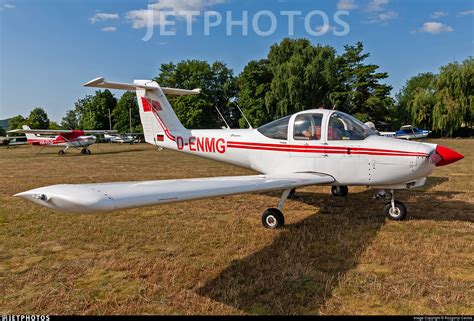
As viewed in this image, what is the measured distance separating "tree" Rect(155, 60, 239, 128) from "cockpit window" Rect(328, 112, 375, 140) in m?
50.3

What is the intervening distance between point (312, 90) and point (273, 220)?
146 feet

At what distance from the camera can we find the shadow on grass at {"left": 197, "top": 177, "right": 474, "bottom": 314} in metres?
3.41

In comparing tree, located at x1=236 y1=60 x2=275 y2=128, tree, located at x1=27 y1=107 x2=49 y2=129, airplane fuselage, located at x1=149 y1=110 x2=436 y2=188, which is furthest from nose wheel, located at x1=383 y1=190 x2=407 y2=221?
tree, located at x1=27 y1=107 x2=49 y2=129

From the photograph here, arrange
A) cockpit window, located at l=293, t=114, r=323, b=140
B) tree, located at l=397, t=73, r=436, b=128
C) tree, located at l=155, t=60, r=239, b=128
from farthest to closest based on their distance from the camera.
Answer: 1. tree, located at l=155, t=60, r=239, b=128
2. tree, located at l=397, t=73, r=436, b=128
3. cockpit window, located at l=293, t=114, r=323, b=140

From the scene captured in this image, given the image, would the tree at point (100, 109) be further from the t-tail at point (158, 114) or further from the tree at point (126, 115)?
the t-tail at point (158, 114)

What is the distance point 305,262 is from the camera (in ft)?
14.2

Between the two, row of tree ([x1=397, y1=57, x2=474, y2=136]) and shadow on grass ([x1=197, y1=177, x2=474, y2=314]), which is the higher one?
row of tree ([x1=397, y1=57, x2=474, y2=136])

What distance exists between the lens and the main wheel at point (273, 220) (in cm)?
583

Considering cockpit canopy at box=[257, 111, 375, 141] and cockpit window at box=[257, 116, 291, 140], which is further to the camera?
cockpit window at box=[257, 116, 291, 140]

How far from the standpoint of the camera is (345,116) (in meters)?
6.32

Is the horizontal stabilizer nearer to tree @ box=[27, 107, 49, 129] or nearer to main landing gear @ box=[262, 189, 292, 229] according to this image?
main landing gear @ box=[262, 189, 292, 229]

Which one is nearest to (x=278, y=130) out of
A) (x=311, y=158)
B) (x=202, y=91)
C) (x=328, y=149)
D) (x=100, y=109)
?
(x=311, y=158)

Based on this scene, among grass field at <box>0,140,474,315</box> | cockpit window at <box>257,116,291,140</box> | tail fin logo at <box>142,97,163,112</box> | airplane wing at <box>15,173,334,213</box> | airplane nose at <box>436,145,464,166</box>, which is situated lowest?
grass field at <box>0,140,474,315</box>

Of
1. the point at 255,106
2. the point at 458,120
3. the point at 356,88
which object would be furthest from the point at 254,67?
the point at 458,120
